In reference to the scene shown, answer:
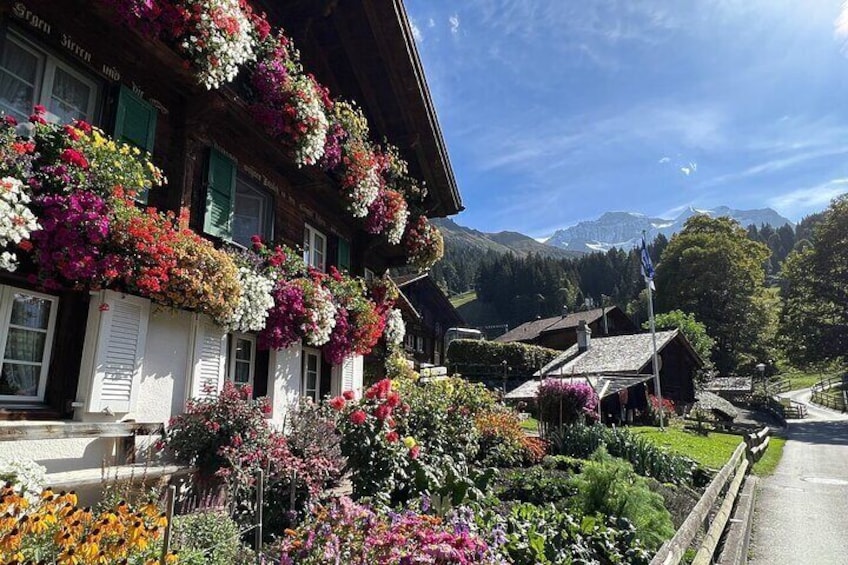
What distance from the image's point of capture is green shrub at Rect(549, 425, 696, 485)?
1064 centimetres

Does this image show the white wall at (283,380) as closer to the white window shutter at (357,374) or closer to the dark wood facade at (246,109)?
the dark wood facade at (246,109)

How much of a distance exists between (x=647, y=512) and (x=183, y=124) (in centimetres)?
806

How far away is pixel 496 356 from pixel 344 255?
98.4ft

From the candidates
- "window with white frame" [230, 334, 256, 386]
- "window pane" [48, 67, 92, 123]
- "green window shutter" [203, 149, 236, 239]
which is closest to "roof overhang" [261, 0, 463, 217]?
"green window shutter" [203, 149, 236, 239]

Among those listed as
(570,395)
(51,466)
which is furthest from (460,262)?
(51,466)

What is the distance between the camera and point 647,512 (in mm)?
6645

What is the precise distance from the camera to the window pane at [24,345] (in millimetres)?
5320

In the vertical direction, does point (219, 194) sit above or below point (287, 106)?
below

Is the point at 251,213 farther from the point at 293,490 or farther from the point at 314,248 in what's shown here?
the point at 293,490

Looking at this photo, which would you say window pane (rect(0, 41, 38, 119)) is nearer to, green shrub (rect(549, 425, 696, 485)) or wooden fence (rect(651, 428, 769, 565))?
wooden fence (rect(651, 428, 769, 565))

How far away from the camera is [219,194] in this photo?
7.98 meters

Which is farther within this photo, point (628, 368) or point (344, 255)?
point (628, 368)

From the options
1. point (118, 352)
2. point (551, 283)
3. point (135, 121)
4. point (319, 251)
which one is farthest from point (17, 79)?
point (551, 283)

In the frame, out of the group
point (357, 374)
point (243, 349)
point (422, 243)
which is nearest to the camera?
point (243, 349)
